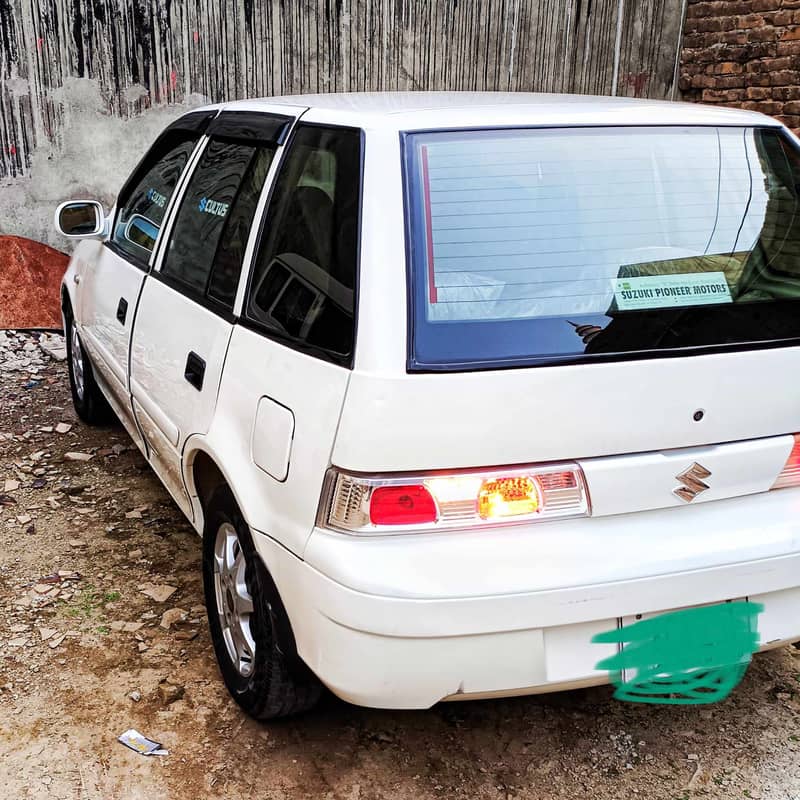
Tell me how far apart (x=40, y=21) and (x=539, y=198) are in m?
5.66

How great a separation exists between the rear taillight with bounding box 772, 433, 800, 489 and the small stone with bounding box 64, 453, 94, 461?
3672mm

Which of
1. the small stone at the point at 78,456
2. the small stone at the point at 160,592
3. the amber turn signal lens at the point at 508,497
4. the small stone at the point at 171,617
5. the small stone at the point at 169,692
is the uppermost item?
the amber turn signal lens at the point at 508,497

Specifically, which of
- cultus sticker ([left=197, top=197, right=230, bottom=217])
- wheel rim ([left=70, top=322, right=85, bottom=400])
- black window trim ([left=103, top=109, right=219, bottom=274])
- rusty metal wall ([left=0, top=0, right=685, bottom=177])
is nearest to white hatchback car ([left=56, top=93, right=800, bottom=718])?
cultus sticker ([left=197, top=197, right=230, bottom=217])

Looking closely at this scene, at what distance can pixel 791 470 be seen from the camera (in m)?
2.43

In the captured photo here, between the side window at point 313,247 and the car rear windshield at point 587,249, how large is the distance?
0.17 meters

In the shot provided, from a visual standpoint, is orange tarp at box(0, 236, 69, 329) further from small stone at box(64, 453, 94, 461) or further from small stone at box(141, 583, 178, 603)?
small stone at box(141, 583, 178, 603)

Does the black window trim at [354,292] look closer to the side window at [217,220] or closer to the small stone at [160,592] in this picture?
the side window at [217,220]

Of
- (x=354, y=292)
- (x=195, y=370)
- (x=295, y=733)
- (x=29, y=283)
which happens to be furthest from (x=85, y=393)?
(x=354, y=292)

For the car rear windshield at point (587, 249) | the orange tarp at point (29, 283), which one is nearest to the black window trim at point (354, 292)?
the car rear windshield at point (587, 249)

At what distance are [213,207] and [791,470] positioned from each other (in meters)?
1.98

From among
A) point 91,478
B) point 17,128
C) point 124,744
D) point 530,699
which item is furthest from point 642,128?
point 17,128

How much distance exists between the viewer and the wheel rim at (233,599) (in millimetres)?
2777

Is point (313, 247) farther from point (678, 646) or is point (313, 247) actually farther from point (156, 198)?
point (156, 198)

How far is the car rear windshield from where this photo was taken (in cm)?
226
